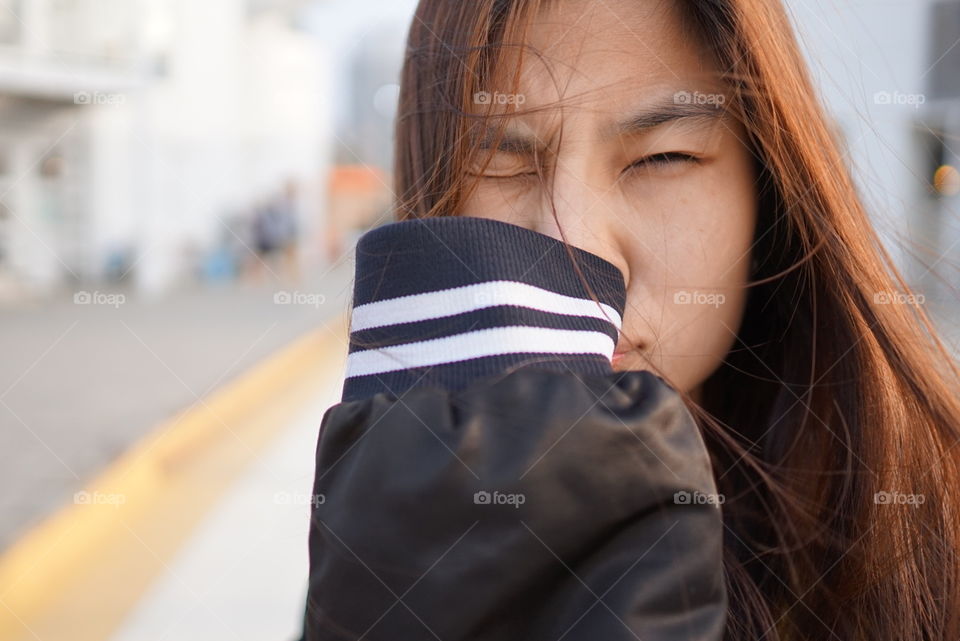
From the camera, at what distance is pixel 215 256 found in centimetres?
1514

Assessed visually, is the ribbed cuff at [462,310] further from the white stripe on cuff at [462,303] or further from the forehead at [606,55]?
the forehead at [606,55]

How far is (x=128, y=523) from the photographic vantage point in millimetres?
3859

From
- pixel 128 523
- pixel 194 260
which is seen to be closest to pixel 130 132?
pixel 194 260

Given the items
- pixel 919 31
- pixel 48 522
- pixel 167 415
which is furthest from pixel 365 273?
pixel 919 31

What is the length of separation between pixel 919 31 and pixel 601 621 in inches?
239

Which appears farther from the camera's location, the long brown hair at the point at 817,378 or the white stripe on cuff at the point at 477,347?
the long brown hair at the point at 817,378

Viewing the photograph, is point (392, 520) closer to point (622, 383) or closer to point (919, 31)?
point (622, 383)

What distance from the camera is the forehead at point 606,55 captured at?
2.79 feet

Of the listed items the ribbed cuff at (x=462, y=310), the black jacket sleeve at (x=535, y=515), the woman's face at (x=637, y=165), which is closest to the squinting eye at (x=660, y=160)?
the woman's face at (x=637, y=165)

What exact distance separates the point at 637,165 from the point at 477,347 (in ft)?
1.12

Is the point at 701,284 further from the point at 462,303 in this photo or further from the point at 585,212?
the point at 462,303

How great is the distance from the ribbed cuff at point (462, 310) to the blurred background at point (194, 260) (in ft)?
0.84

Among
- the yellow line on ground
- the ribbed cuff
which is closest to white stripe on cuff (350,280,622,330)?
the ribbed cuff

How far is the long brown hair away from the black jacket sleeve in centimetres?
29
